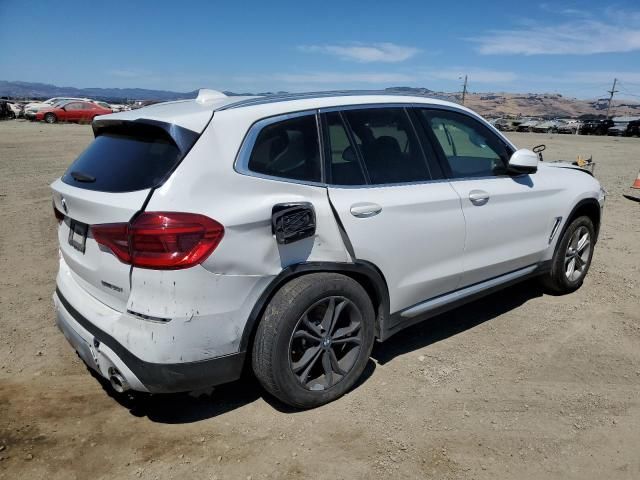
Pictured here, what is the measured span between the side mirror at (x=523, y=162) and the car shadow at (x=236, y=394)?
1.32 m

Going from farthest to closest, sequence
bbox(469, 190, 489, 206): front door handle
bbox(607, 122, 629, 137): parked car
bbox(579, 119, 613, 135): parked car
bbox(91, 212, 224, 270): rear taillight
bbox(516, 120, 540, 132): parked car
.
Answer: bbox(516, 120, 540, 132): parked car < bbox(579, 119, 613, 135): parked car < bbox(607, 122, 629, 137): parked car < bbox(469, 190, 489, 206): front door handle < bbox(91, 212, 224, 270): rear taillight

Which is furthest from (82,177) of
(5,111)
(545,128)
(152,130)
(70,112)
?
(545,128)

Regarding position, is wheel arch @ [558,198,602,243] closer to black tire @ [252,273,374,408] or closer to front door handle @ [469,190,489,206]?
front door handle @ [469,190,489,206]

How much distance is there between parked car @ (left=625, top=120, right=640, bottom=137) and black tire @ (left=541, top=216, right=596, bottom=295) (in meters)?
42.3

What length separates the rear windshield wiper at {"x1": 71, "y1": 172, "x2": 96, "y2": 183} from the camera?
2.74m

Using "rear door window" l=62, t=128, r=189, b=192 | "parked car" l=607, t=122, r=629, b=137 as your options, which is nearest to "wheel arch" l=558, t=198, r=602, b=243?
"rear door window" l=62, t=128, r=189, b=192

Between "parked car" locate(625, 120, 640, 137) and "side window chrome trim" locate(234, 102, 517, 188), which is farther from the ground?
"side window chrome trim" locate(234, 102, 517, 188)

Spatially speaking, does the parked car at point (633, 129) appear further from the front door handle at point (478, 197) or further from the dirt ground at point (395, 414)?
the front door handle at point (478, 197)

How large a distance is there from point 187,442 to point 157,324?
764 millimetres

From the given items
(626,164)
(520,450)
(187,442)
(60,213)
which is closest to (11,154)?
(60,213)

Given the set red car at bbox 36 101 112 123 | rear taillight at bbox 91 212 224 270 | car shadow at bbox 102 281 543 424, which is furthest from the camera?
red car at bbox 36 101 112 123

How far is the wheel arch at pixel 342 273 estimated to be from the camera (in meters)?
2.61

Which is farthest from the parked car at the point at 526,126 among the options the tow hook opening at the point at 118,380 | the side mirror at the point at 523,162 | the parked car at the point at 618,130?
the tow hook opening at the point at 118,380

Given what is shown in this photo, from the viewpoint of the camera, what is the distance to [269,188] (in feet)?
8.57
